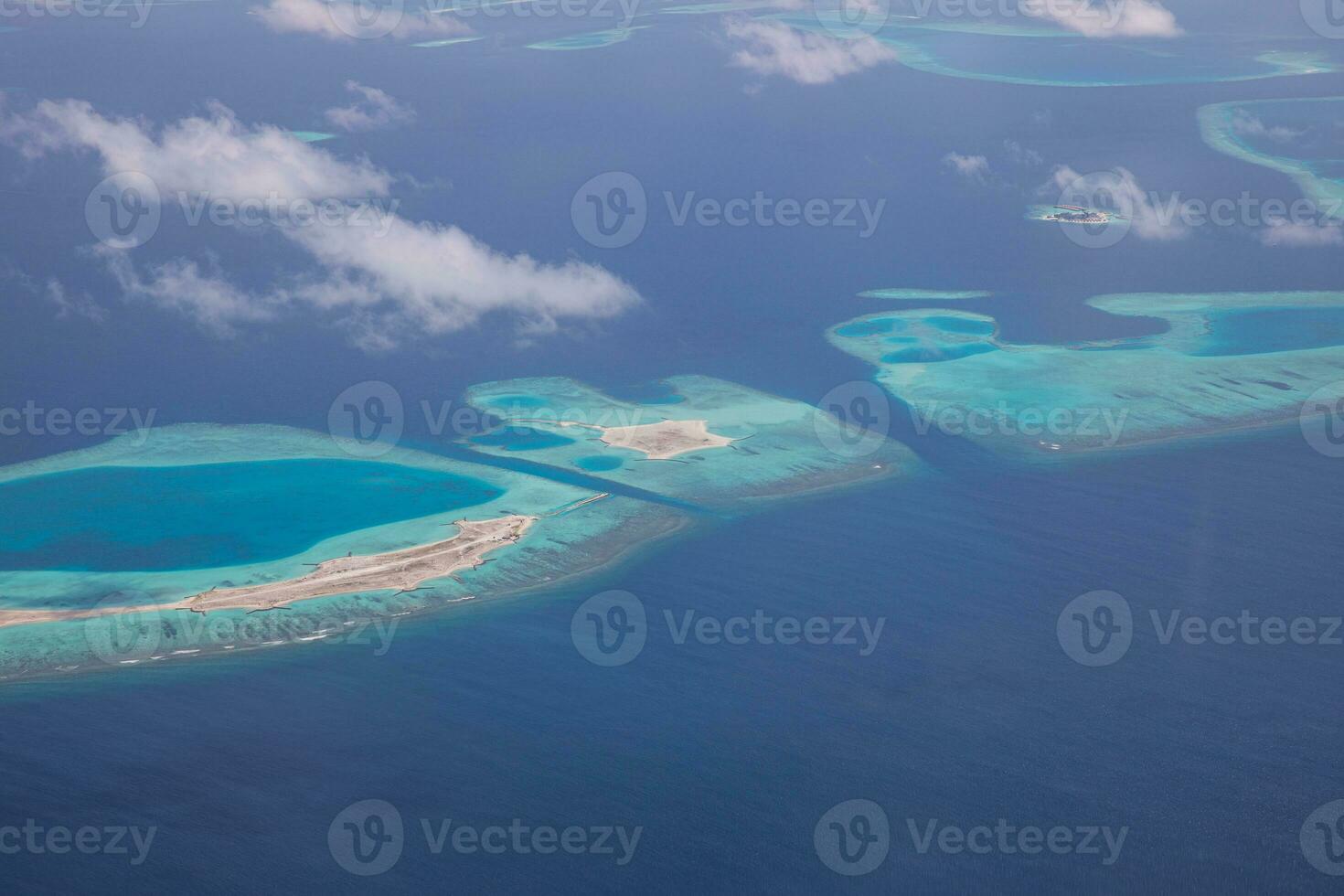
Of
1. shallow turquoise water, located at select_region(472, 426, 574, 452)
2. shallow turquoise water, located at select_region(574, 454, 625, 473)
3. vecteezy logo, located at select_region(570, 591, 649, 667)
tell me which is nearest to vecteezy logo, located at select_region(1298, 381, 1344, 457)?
shallow turquoise water, located at select_region(574, 454, 625, 473)

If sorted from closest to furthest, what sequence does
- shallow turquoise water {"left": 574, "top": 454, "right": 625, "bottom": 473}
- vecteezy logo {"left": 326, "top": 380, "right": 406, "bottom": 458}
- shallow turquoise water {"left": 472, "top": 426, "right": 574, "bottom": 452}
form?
shallow turquoise water {"left": 574, "top": 454, "right": 625, "bottom": 473} → shallow turquoise water {"left": 472, "top": 426, "right": 574, "bottom": 452} → vecteezy logo {"left": 326, "top": 380, "right": 406, "bottom": 458}

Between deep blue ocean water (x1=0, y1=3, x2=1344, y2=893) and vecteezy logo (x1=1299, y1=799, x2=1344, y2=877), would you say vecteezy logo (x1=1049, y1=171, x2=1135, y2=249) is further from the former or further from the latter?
vecteezy logo (x1=1299, y1=799, x2=1344, y2=877)

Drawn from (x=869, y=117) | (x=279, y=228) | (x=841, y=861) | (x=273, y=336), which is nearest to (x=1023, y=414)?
(x=841, y=861)

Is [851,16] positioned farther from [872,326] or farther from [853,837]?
[853,837]
